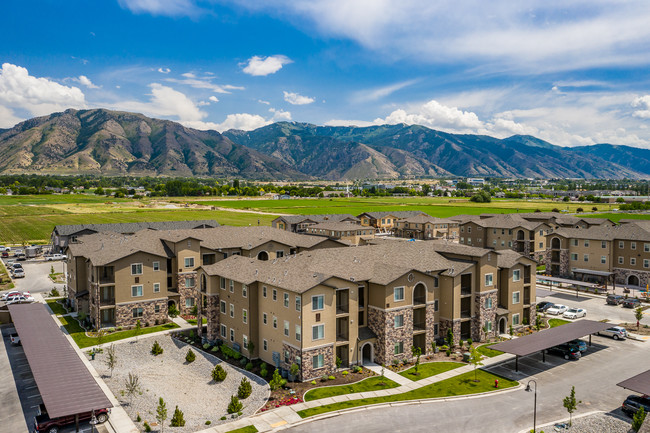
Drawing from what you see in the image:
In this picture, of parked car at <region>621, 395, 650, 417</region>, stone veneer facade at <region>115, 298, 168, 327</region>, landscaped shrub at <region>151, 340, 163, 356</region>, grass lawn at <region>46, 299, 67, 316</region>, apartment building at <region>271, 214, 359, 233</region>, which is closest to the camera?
parked car at <region>621, 395, 650, 417</region>

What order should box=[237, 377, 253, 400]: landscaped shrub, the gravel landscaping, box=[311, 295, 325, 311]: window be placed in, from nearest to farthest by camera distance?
the gravel landscaping
box=[237, 377, 253, 400]: landscaped shrub
box=[311, 295, 325, 311]: window

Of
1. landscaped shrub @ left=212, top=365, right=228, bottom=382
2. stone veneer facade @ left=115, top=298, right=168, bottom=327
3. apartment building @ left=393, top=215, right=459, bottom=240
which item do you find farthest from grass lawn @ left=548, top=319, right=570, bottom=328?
apartment building @ left=393, top=215, right=459, bottom=240

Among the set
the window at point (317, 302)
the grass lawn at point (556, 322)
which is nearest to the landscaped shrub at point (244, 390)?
the window at point (317, 302)

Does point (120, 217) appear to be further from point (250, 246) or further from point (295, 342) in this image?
point (295, 342)

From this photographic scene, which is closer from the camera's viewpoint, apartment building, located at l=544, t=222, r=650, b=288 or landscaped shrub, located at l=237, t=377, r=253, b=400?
landscaped shrub, located at l=237, t=377, r=253, b=400

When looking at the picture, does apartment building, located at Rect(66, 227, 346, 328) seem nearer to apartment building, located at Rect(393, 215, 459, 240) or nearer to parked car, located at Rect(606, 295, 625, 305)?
parked car, located at Rect(606, 295, 625, 305)

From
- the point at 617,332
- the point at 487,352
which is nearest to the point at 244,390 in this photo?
the point at 487,352
